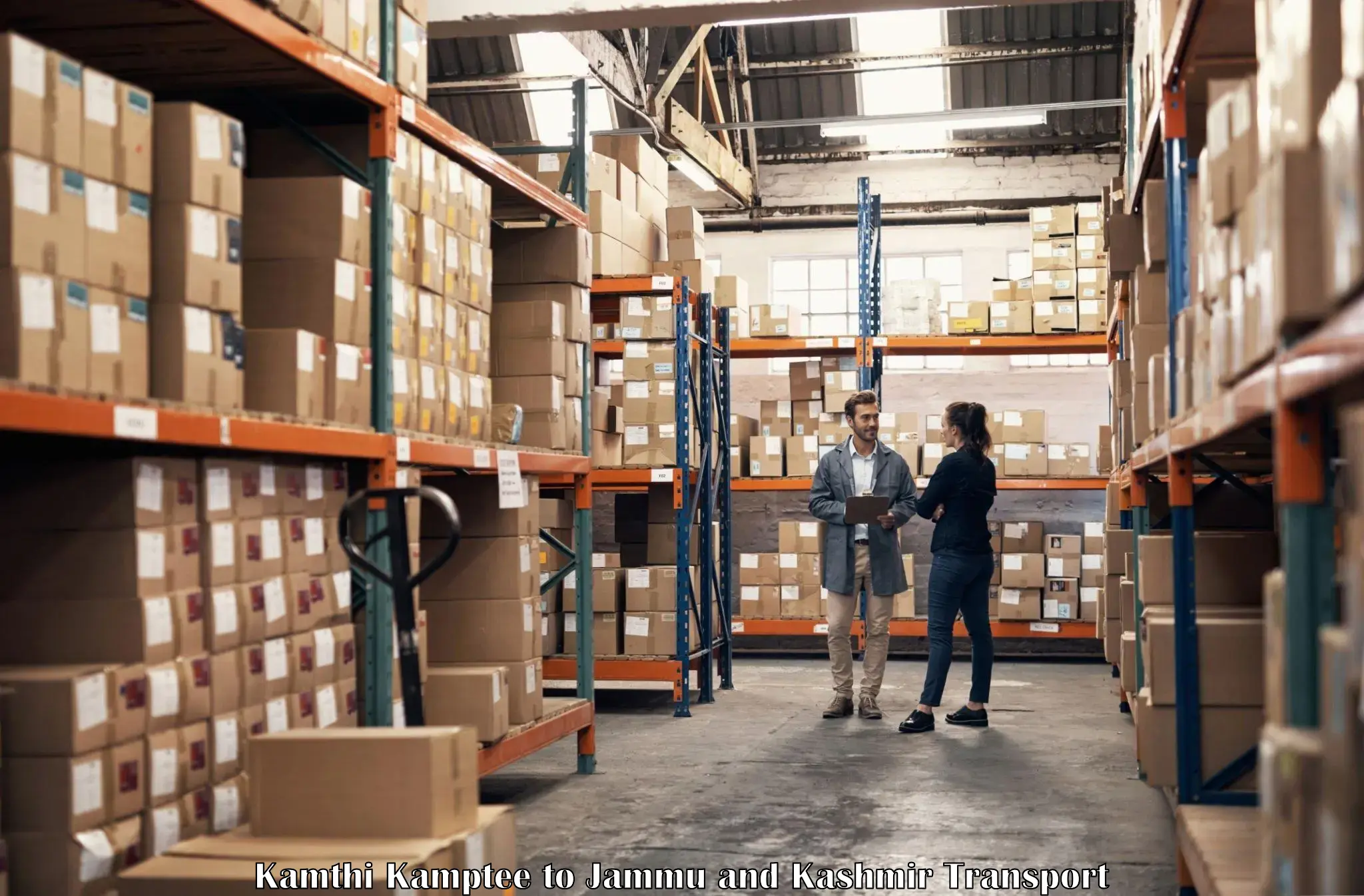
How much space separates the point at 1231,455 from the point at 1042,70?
9.28 metres

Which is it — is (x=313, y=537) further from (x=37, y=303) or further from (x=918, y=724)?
(x=918, y=724)

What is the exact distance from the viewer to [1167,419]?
4.25m

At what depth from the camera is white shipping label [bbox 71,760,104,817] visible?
116 inches

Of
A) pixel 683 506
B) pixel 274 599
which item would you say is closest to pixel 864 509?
pixel 683 506

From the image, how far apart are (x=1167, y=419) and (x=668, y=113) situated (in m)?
7.85

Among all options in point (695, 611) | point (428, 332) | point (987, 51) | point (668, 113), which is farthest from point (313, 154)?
point (987, 51)

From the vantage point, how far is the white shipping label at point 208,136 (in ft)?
11.1

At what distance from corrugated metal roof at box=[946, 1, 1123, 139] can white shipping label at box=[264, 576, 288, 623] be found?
33.2 ft

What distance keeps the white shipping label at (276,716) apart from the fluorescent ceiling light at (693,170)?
29.0ft

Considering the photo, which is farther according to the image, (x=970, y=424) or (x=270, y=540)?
(x=970, y=424)

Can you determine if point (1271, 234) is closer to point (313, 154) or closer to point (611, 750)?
point (313, 154)

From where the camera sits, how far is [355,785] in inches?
122

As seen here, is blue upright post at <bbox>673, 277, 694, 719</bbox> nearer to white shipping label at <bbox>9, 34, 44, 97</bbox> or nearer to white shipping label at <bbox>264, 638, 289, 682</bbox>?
white shipping label at <bbox>264, 638, 289, 682</bbox>

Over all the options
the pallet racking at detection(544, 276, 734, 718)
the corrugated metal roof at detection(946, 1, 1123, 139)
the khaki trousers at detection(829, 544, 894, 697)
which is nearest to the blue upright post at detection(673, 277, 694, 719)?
the pallet racking at detection(544, 276, 734, 718)
